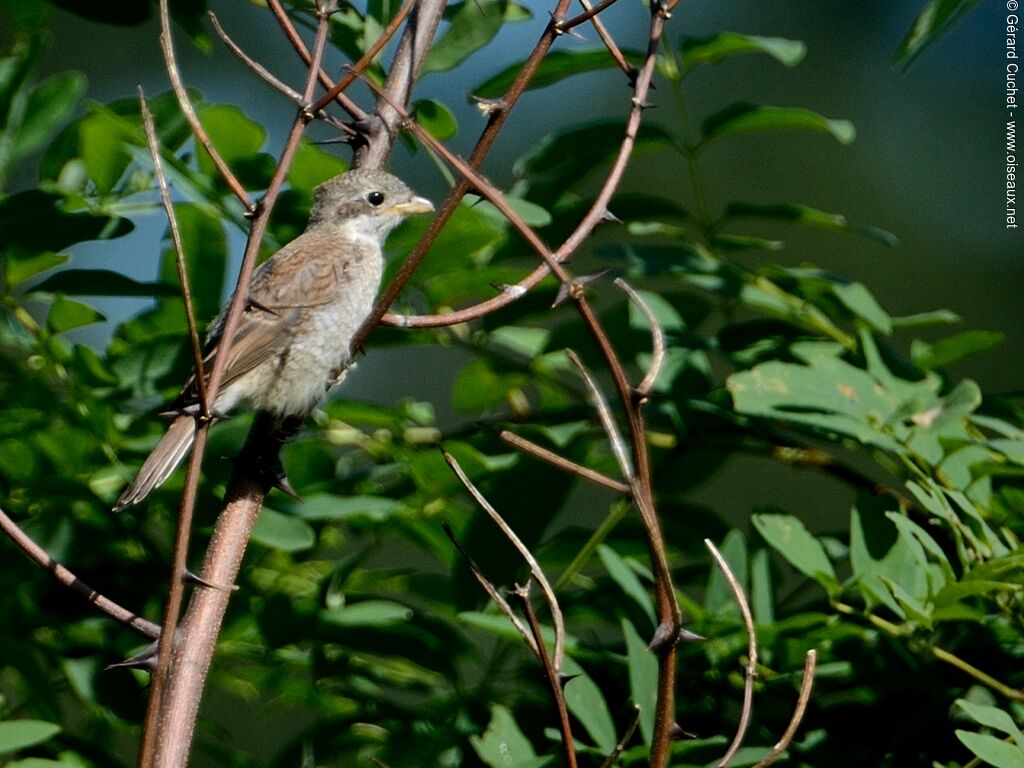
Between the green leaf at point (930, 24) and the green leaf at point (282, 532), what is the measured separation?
1.51m

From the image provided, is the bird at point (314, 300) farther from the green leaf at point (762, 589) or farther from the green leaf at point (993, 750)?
the green leaf at point (993, 750)

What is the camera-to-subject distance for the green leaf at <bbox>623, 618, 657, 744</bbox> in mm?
2512

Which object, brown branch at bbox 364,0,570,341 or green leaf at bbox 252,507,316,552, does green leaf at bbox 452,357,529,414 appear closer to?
green leaf at bbox 252,507,316,552

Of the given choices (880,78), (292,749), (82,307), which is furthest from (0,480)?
(880,78)

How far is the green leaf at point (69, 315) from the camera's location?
2.94 m

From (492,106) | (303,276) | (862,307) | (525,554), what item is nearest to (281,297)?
(303,276)

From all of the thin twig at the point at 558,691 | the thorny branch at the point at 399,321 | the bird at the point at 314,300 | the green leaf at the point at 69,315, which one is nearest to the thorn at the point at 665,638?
the thorny branch at the point at 399,321

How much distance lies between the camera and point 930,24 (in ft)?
7.61

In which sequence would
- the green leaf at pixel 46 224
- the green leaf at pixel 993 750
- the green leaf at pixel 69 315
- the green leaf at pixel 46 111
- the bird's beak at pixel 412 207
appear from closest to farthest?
1. the green leaf at pixel 993 750
2. the green leaf at pixel 46 224
3. the green leaf at pixel 69 315
4. the green leaf at pixel 46 111
5. the bird's beak at pixel 412 207

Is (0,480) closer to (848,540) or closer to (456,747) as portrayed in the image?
(456,747)

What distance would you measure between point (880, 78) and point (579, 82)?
8.76 feet

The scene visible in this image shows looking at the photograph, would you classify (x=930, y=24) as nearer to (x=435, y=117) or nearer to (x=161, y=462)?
(x=435, y=117)

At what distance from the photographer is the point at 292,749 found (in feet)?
9.19

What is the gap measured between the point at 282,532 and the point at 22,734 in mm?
660
